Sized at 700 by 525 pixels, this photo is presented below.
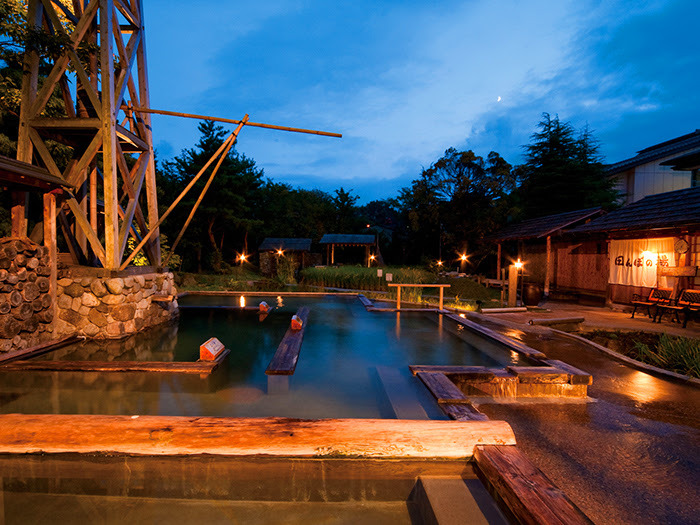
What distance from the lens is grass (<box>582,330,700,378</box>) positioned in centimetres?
517

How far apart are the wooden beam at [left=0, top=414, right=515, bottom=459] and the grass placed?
15.2 feet

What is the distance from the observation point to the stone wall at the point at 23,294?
15.8 ft

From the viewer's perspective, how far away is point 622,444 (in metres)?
3.13

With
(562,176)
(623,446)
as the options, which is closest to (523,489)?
(623,446)

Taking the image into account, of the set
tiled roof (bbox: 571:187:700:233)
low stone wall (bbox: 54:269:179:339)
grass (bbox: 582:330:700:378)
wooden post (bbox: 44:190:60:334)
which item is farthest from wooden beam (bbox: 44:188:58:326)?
tiled roof (bbox: 571:187:700:233)

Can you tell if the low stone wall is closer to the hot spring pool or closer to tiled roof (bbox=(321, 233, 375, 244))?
the hot spring pool

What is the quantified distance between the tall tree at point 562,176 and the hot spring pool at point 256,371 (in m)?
16.7

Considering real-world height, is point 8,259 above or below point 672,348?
above

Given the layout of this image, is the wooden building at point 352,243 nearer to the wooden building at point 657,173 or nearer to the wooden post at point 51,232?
the wooden building at point 657,173

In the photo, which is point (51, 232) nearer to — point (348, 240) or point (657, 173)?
point (348, 240)

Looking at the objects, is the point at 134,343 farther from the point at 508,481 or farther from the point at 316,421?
the point at 508,481

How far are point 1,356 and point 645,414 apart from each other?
836 cm

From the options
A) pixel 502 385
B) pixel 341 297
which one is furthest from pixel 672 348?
pixel 341 297

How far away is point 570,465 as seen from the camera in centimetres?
277
